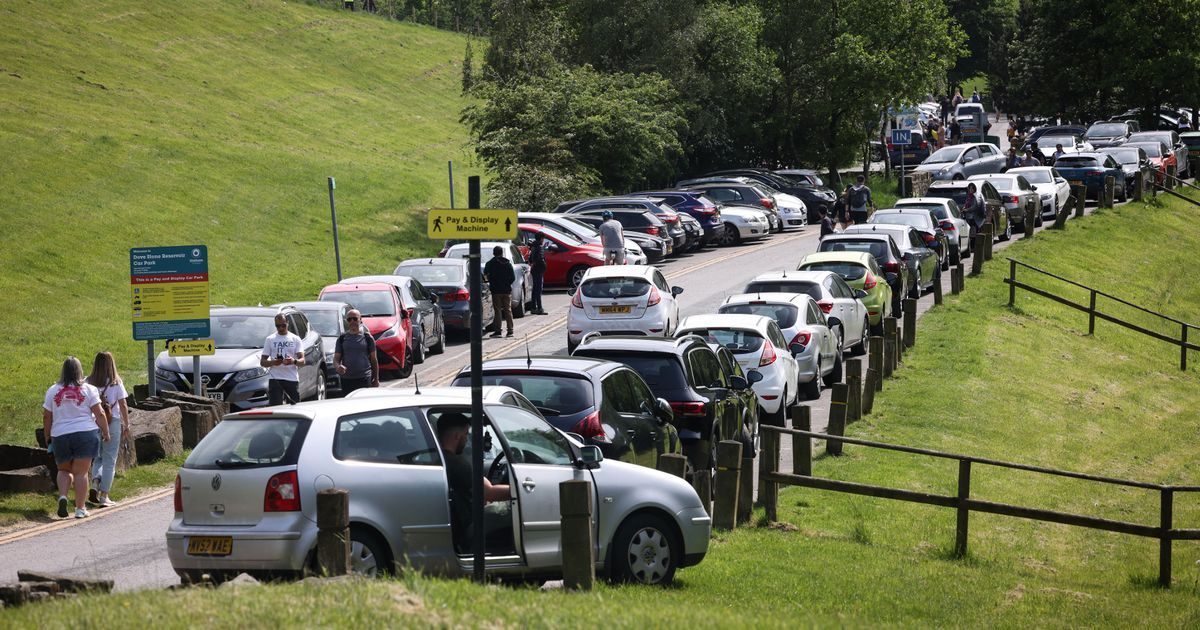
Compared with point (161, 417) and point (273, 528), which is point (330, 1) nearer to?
point (161, 417)

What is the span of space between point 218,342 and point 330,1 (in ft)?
275

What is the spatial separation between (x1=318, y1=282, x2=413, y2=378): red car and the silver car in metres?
12.5

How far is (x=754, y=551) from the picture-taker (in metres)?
12.1

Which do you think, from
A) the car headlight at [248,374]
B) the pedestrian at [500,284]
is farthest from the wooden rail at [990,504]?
the pedestrian at [500,284]

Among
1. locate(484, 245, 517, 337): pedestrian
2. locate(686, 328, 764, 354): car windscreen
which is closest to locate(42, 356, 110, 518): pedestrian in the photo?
locate(686, 328, 764, 354): car windscreen

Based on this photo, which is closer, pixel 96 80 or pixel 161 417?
pixel 161 417

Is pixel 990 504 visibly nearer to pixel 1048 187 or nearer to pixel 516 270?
pixel 516 270

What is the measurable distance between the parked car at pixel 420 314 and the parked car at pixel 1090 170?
27.3m

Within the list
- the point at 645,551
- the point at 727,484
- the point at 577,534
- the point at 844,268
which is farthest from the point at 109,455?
the point at 844,268

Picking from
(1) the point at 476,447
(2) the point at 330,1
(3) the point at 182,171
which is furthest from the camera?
(2) the point at 330,1

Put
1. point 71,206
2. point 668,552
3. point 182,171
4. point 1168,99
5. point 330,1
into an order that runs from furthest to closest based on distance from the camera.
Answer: point 330,1 → point 1168,99 → point 182,171 → point 71,206 → point 668,552

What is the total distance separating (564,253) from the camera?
33.2 m

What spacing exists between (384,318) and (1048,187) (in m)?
25.8

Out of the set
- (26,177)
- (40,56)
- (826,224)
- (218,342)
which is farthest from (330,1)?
(218,342)
